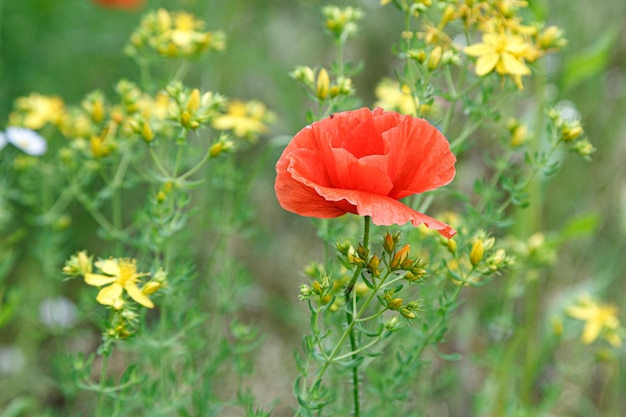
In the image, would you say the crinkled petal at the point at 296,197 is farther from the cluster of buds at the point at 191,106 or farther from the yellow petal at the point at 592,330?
the yellow petal at the point at 592,330

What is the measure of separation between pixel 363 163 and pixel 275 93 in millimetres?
2856

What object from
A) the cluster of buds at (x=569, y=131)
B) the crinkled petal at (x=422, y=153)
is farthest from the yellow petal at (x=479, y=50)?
the crinkled petal at (x=422, y=153)

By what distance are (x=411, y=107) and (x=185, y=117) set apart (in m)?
0.76

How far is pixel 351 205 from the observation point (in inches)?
44.8

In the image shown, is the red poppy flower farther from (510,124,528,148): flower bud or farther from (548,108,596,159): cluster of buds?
(510,124,528,148): flower bud

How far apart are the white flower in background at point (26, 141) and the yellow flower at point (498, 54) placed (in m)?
1.26

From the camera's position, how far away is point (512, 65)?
1508mm

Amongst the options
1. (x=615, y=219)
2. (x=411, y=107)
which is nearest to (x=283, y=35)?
(x=615, y=219)

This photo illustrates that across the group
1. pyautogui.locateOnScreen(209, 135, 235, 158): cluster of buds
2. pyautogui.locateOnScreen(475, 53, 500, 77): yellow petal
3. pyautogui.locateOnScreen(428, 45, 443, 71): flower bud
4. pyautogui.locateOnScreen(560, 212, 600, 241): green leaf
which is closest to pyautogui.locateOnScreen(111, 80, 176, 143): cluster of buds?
pyautogui.locateOnScreen(209, 135, 235, 158): cluster of buds

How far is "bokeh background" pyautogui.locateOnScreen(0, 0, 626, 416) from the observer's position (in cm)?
315

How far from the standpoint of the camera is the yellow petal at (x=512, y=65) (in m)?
1.49

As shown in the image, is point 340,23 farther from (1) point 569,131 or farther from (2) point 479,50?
(1) point 569,131

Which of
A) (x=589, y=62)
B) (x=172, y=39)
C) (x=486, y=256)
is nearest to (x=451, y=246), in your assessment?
(x=486, y=256)

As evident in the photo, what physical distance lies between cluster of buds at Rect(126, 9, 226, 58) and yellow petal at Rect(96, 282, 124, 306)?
0.77 m
